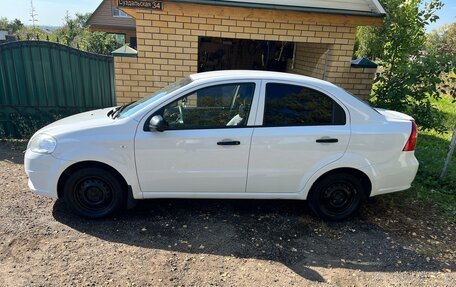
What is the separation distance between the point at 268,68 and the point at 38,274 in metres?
6.70

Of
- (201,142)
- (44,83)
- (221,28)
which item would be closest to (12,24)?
(44,83)

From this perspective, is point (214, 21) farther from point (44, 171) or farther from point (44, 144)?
point (44, 171)

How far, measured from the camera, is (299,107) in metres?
3.72

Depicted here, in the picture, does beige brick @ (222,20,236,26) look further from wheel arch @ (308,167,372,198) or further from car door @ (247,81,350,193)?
wheel arch @ (308,167,372,198)

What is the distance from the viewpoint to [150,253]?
3.28m

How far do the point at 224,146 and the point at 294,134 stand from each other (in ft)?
2.49

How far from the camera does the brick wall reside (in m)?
5.63

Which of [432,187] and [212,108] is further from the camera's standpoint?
[432,187]

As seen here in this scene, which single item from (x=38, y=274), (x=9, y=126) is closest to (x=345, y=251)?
(x=38, y=274)

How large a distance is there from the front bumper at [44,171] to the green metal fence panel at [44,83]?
3.33 m

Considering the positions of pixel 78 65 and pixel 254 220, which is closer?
pixel 254 220

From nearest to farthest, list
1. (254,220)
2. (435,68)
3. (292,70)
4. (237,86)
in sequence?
(237,86), (254,220), (435,68), (292,70)

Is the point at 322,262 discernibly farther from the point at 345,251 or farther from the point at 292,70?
the point at 292,70

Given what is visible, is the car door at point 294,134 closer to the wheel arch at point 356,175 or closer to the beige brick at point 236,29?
the wheel arch at point 356,175
